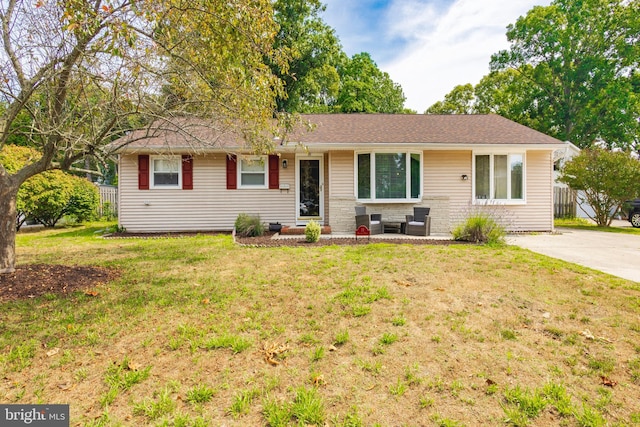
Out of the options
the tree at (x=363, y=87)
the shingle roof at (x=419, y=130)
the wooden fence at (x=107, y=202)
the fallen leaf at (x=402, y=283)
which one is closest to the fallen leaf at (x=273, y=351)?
the fallen leaf at (x=402, y=283)

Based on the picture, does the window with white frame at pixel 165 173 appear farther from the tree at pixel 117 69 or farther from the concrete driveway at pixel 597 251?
the concrete driveway at pixel 597 251

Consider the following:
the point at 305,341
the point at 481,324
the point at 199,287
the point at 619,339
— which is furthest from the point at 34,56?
the point at 619,339

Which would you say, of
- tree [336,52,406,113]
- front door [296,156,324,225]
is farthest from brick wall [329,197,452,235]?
tree [336,52,406,113]

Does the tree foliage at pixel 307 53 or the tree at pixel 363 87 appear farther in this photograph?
the tree at pixel 363 87

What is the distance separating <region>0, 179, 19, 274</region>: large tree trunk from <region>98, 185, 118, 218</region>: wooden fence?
13.1 metres

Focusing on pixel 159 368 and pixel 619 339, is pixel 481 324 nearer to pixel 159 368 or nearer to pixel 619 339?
pixel 619 339

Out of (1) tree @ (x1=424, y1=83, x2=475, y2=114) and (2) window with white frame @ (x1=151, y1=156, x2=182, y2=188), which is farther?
(1) tree @ (x1=424, y1=83, x2=475, y2=114)

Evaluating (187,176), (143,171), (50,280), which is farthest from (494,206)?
(143,171)

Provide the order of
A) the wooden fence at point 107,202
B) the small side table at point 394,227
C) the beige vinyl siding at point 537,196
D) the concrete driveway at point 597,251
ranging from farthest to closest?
the wooden fence at point 107,202
the beige vinyl siding at point 537,196
the small side table at point 394,227
the concrete driveway at point 597,251

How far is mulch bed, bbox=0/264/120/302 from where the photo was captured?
168 inches

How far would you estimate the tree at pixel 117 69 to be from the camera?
4.06m

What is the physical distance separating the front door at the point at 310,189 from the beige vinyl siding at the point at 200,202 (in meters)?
0.27

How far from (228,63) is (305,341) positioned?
12.7 feet

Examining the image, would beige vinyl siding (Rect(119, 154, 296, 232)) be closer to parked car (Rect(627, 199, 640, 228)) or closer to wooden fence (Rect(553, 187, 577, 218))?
parked car (Rect(627, 199, 640, 228))
